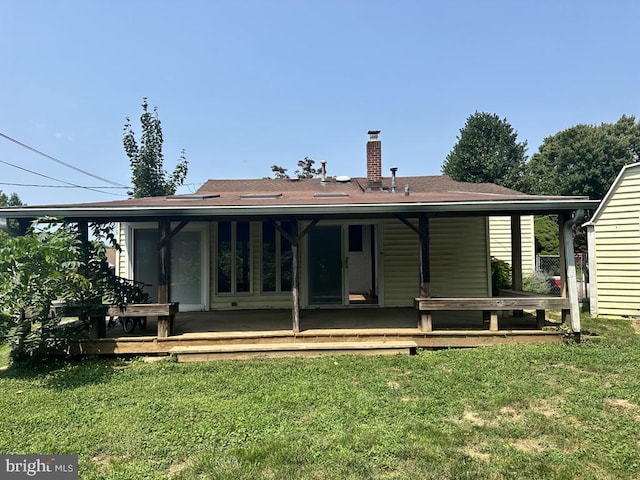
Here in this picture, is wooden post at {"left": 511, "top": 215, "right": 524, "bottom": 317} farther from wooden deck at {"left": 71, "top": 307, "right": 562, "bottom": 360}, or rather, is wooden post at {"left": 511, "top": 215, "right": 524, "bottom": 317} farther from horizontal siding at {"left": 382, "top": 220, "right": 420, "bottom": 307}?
horizontal siding at {"left": 382, "top": 220, "right": 420, "bottom": 307}

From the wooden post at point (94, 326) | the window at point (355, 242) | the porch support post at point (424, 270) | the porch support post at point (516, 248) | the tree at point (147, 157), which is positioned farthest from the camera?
the tree at point (147, 157)

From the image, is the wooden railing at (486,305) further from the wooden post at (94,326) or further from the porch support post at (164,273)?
the wooden post at (94,326)

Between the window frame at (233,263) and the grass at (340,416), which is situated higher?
the window frame at (233,263)

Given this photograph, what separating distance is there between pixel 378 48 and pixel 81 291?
10116 millimetres

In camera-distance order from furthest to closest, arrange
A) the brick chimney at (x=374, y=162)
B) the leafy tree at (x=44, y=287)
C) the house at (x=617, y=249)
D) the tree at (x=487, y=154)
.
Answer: the tree at (x=487, y=154) → the brick chimney at (x=374, y=162) → the house at (x=617, y=249) → the leafy tree at (x=44, y=287)

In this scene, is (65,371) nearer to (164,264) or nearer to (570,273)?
(164,264)

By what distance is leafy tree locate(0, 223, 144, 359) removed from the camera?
4535 mm

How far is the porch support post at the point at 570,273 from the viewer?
5.73 meters

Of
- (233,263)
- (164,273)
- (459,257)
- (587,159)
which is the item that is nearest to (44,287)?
(164,273)

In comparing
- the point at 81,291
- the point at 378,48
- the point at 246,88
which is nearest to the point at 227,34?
the point at 378,48

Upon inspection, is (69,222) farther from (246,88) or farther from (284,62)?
(246,88)

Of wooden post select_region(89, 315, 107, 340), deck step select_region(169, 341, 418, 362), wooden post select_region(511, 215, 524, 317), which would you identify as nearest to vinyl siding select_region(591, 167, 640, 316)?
wooden post select_region(511, 215, 524, 317)

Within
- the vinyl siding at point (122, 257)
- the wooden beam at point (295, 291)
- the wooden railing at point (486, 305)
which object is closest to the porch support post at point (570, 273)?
the wooden railing at point (486, 305)

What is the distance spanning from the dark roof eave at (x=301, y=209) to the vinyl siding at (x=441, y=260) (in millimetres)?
3161
